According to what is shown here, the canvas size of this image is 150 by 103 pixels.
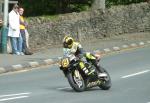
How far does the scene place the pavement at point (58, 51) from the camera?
71.8 feet

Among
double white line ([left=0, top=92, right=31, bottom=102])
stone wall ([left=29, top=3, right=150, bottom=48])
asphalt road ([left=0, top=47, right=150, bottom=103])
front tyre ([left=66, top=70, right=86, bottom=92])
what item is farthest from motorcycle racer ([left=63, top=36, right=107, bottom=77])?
stone wall ([left=29, top=3, right=150, bottom=48])

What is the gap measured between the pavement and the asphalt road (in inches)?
24.1

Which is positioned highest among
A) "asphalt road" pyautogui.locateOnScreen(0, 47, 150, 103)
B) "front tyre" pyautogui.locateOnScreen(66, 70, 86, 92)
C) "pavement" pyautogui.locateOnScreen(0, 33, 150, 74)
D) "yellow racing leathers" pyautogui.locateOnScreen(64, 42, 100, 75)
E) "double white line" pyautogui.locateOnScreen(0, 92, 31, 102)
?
"yellow racing leathers" pyautogui.locateOnScreen(64, 42, 100, 75)

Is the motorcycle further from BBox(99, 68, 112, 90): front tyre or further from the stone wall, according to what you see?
the stone wall

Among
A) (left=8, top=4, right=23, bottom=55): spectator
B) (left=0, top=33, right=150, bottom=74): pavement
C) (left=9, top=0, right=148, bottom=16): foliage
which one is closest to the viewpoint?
(left=0, top=33, right=150, bottom=74): pavement

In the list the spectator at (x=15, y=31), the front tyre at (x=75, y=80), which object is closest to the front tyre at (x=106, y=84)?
the front tyre at (x=75, y=80)

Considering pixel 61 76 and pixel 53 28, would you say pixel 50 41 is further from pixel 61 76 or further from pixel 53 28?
pixel 61 76

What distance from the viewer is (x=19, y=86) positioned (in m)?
17.0

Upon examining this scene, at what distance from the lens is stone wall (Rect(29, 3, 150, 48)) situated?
1094 inches

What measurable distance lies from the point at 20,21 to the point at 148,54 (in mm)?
5425

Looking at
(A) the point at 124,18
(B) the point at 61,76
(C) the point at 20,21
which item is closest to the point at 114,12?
(A) the point at 124,18

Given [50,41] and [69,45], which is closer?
[69,45]

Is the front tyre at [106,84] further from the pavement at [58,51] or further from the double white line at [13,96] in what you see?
the pavement at [58,51]

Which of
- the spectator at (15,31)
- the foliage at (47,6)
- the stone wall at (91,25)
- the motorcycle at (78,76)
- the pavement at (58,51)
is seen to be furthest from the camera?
the foliage at (47,6)
